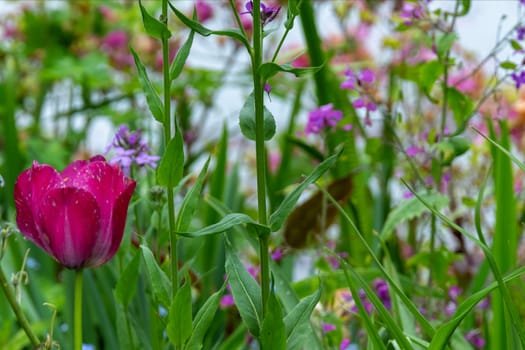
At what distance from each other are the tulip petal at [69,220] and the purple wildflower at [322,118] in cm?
39

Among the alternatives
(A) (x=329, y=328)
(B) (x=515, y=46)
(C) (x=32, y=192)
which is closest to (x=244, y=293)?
(C) (x=32, y=192)

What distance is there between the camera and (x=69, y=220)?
514 mm

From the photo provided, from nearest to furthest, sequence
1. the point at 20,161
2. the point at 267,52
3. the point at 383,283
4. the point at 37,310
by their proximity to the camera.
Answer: the point at 383,283, the point at 37,310, the point at 20,161, the point at 267,52

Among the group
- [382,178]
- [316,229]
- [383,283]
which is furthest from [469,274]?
[383,283]

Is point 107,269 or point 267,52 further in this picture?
point 267,52

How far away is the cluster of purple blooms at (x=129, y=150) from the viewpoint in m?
0.68

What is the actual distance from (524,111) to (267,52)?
0.53m

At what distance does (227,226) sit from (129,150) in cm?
23

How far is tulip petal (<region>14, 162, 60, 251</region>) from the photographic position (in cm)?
52

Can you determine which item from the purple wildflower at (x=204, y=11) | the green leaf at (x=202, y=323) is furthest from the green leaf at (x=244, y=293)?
the purple wildflower at (x=204, y=11)

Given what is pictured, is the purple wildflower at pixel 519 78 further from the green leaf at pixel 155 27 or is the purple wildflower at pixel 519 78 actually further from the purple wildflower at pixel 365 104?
the green leaf at pixel 155 27

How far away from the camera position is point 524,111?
1677 mm

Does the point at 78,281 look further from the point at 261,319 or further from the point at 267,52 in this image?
the point at 267,52

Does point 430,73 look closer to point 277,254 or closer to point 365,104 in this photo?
point 365,104
